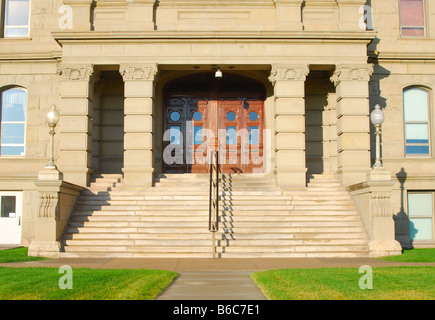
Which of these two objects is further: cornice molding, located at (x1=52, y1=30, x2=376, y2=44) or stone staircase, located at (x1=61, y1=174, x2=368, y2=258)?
cornice molding, located at (x1=52, y1=30, x2=376, y2=44)

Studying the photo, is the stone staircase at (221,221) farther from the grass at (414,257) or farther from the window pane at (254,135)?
the window pane at (254,135)

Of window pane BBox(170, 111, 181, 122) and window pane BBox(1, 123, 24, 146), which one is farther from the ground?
window pane BBox(170, 111, 181, 122)

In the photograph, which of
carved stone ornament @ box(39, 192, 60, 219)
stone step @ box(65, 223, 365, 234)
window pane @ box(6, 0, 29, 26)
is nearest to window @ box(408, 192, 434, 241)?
stone step @ box(65, 223, 365, 234)

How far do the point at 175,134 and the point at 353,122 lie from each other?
716 centimetres

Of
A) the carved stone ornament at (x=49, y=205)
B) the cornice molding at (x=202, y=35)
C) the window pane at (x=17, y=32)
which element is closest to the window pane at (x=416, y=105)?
the cornice molding at (x=202, y=35)

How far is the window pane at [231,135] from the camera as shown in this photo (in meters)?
21.3

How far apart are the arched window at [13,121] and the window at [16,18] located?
7.63ft

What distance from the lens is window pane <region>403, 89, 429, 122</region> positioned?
796 inches

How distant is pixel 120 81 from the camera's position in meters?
20.6

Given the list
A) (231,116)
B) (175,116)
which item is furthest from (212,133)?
(175,116)

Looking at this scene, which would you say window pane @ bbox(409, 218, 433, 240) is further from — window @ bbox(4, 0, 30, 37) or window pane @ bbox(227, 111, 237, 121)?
window @ bbox(4, 0, 30, 37)

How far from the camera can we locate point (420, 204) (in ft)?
63.8

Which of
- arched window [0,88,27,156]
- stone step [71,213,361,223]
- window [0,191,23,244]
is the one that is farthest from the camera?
arched window [0,88,27,156]

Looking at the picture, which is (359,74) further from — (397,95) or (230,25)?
(230,25)
